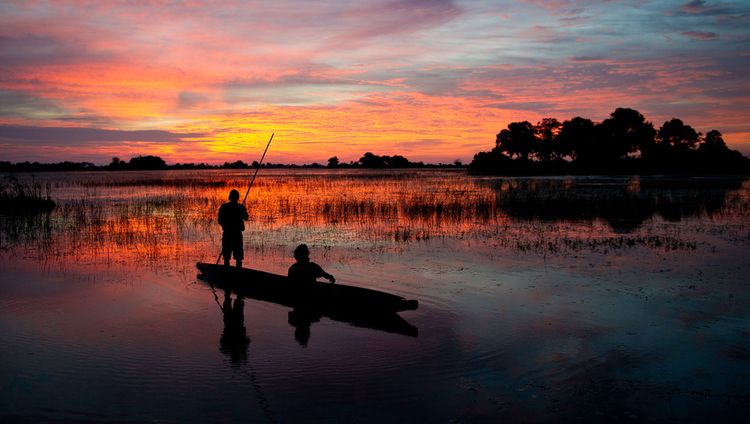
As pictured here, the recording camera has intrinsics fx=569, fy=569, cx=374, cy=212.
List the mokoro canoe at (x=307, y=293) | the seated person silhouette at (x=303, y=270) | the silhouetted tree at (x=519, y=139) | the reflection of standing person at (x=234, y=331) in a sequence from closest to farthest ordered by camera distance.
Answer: the reflection of standing person at (x=234, y=331)
the mokoro canoe at (x=307, y=293)
the seated person silhouette at (x=303, y=270)
the silhouetted tree at (x=519, y=139)

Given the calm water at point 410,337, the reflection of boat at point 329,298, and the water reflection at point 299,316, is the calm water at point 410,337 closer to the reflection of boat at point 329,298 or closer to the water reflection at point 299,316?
the water reflection at point 299,316

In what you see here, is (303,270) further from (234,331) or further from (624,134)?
(624,134)

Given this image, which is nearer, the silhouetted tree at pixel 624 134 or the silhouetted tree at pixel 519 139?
the silhouetted tree at pixel 624 134

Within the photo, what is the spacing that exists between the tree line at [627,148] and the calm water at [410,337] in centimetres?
7939

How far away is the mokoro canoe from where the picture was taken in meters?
9.45

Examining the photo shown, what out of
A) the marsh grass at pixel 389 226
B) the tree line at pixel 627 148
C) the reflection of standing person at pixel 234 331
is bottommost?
the reflection of standing person at pixel 234 331

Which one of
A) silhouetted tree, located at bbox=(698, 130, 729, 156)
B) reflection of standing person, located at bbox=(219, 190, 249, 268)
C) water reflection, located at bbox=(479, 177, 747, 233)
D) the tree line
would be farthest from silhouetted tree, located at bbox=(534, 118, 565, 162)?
reflection of standing person, located at bbox=(219, 190, 249, 268)

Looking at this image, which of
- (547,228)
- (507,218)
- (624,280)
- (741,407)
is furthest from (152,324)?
(507,218)

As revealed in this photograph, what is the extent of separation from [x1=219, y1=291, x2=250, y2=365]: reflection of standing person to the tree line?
299 ft

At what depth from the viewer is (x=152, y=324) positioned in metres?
9.55

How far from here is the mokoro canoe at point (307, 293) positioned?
31.0 ft

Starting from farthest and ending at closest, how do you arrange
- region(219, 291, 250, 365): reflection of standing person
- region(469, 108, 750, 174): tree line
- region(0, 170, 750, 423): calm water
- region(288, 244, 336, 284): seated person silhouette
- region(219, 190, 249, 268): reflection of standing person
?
region(469, 108, 750, 174): tree line
region(219, 190, 249, 268): reflection of standing person
region(288, 244, 336, 284): seated person silhouette
region(219, 291, 250, 365): reflection of standing person
region(0, 170, 750, 423): calm water

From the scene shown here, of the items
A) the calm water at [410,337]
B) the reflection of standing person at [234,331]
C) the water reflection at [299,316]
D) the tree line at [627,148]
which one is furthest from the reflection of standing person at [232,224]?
the tree line at [627,148]

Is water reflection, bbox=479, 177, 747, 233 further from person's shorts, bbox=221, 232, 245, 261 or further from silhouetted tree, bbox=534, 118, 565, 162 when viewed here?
silhouetted tree, bbox=534, 118, 565, 162
